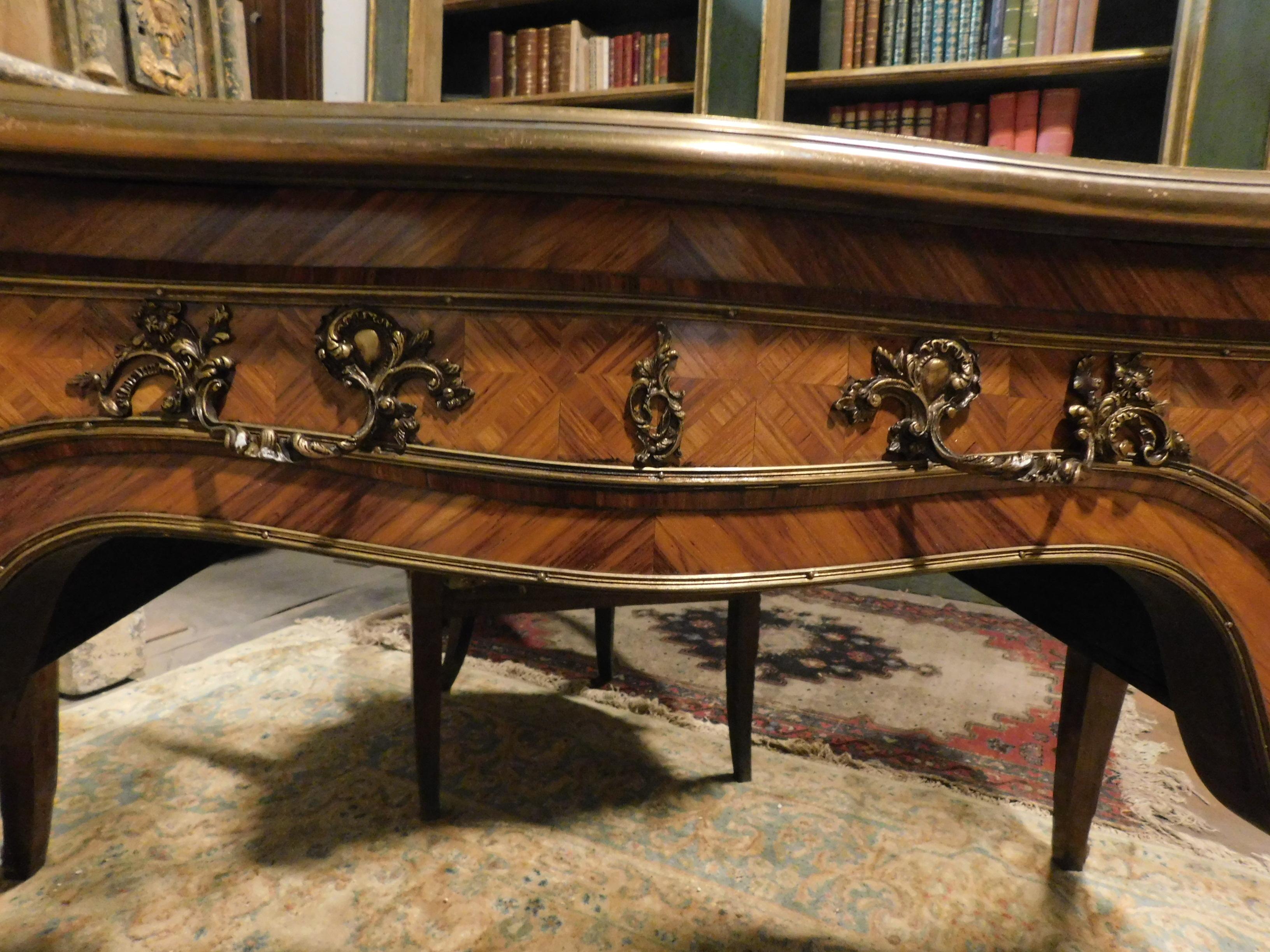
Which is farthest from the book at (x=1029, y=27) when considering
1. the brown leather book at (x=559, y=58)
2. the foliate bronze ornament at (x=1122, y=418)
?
the foliate bronze ornament at (x=1122, y=418)

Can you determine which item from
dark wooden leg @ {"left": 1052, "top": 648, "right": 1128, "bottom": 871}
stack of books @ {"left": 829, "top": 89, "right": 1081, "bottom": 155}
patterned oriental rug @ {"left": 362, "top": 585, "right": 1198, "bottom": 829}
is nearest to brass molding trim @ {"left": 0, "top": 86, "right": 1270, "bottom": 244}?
dark wooden leg @ {"left": 1052, "top": 648, "right": 1128, "bottom": 871}

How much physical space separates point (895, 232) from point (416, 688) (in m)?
0.95

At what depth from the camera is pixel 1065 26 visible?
1.68 m

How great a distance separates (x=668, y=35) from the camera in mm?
2021

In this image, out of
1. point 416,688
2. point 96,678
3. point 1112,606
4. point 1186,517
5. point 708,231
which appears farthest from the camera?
point 96,678

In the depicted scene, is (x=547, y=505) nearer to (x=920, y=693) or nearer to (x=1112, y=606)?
(x=1112, y=606)

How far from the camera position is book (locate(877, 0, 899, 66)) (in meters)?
1.80

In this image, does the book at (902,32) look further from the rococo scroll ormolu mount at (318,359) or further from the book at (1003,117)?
the rococo scroll ormolu mount at (318,359)

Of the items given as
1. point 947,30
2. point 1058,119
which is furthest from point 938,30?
point 1058,119

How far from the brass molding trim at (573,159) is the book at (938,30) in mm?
1687

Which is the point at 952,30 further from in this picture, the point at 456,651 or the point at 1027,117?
the point at 456,651

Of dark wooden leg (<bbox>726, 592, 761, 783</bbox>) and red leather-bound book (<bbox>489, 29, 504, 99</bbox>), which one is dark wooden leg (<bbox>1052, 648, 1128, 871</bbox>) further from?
red leather-bound book (<bbox>489, 29, 504, 99</bbox>)

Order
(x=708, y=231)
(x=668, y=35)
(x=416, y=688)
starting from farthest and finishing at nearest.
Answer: (x=668, y=35), (x=416, y=688), (x=708, y=231)

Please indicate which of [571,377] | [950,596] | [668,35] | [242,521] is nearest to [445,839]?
[242,521]
